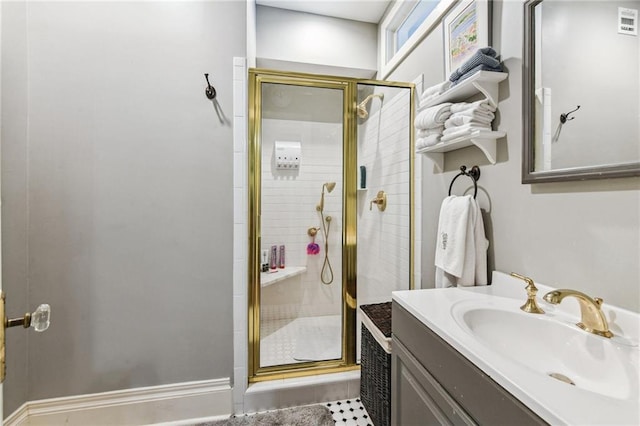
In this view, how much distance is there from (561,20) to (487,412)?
1237 millimetres

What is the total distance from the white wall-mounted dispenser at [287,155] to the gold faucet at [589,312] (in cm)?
161

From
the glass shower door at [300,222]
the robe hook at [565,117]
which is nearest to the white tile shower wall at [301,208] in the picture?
the glass shower door at [300,222]

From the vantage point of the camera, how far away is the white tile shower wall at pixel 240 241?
1.55 meters

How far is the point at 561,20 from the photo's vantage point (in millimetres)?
935

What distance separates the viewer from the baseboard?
1.41 meters

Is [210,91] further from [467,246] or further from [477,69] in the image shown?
[467,246]

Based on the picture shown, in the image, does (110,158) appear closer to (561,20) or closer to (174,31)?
(174,31)

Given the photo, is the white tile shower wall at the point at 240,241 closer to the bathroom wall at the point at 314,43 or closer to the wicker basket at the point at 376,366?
the wicker basket at the point at 376,366

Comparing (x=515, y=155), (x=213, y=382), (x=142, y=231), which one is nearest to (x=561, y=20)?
(x=515, y=155)

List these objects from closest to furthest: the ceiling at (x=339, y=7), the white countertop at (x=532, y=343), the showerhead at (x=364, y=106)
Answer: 1. the white countertop at (x=532, y=343)
2. the showerhead at (x=364, y=106)
3. the ceiling at (x=339, y=7)

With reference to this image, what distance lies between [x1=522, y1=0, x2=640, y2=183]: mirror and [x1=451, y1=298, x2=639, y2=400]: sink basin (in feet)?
1.54

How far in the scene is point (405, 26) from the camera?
223cm

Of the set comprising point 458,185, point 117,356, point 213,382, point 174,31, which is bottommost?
point 213,382

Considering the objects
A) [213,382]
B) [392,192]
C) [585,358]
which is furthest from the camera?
[392,192]
